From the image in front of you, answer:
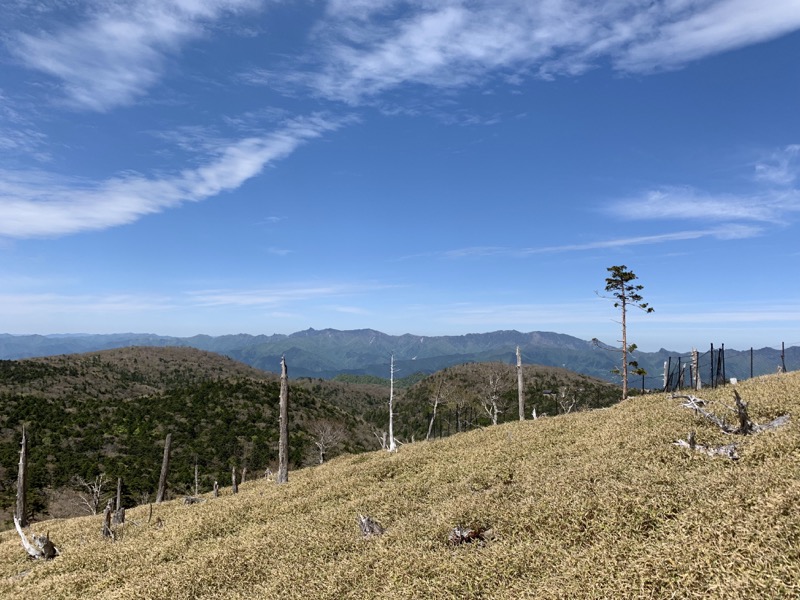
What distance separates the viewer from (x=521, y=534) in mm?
10297

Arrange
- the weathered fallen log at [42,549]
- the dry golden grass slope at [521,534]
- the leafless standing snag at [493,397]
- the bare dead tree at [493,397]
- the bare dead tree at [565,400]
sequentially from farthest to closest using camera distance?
the bare dead tree at [565,400]
the bare dead tree at [493,397]
the leafless standing snag at [493,397]
the weathered fallen log at [42,549]
the dry golden grass slope at [521,534]

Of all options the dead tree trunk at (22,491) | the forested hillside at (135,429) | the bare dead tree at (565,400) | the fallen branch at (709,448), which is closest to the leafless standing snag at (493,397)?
the bare dead tree at (565,400)

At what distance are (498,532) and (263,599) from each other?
208 inches

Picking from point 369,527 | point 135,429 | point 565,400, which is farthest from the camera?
point 565,400

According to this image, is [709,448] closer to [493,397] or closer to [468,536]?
[468,536]

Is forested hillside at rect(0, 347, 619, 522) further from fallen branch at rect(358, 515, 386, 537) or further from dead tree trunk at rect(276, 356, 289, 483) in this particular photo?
fallen branch at rect(358, 515, 386, 537)

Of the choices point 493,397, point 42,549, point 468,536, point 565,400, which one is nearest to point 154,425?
point 493,397

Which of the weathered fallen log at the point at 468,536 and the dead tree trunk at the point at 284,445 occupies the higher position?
the weathered fallen log at the point at 468,536

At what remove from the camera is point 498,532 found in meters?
10.8

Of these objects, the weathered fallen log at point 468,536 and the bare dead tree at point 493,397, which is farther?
the bare dead tree at point 493,397

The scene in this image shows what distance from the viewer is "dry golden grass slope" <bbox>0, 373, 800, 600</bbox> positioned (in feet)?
24.0

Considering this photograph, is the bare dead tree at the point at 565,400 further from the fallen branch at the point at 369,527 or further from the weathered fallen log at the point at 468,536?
the weathered fallen log at the point at 468,536

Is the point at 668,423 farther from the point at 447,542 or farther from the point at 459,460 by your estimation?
the point at 447,542

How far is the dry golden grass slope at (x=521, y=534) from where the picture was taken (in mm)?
7324
